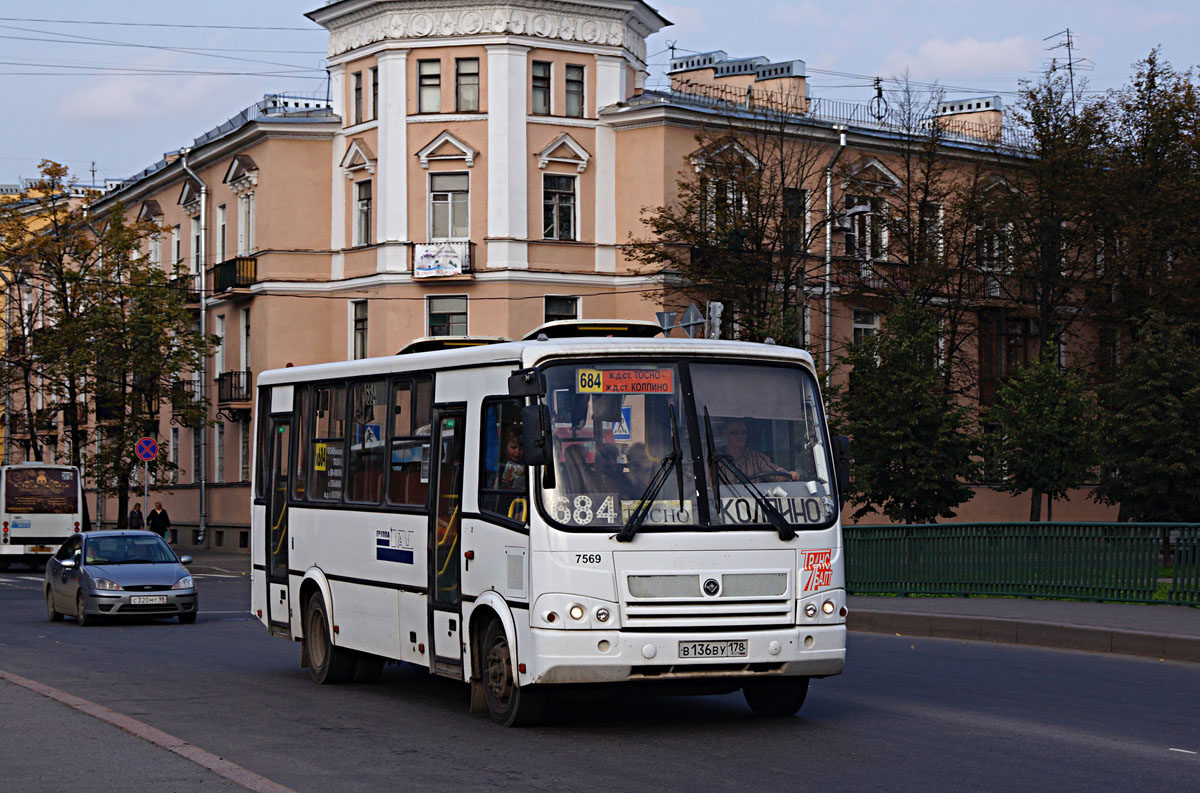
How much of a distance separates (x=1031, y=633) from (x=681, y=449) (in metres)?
9.37

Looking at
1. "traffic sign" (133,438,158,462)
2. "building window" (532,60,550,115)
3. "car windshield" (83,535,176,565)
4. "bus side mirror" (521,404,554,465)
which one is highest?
"building window" (532,60,550,115)

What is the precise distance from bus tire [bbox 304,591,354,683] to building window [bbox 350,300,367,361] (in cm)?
3420

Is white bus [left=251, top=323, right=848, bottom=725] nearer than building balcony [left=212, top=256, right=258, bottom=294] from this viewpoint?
Yes

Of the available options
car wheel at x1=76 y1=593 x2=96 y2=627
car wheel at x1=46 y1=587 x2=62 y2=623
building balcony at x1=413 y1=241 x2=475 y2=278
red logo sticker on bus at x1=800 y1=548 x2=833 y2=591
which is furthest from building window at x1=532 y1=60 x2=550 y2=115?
red logo sticker on bus at x1=800 y1=548 x2=833 y2=591

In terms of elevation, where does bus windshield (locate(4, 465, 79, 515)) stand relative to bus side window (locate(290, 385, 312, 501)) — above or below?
below

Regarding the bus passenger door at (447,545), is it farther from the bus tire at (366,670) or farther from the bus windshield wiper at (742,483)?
the bus tire at (366,670)

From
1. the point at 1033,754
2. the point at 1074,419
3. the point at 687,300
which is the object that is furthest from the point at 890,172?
the point at 1033,754

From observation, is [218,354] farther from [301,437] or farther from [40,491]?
[301,437]

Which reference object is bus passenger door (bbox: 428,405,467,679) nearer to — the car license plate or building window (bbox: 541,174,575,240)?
the car license plate

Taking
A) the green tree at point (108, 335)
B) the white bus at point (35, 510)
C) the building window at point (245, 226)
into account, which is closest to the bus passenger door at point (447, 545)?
the white bus at point (35, 510)

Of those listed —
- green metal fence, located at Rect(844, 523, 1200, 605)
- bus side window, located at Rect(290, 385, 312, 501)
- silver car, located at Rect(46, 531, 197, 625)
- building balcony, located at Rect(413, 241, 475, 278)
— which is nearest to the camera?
bus side window, located at Rect(290, 385, 312, 501)

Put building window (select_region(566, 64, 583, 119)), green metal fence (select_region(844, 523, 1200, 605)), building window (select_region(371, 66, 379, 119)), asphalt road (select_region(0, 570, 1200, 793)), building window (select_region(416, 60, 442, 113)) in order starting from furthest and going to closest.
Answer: building window (select_region(371, 66, 379, 119)), building window (select_region(566, 64, 583, 119)), building window (select_region(416, 60, 442, 113)), green metal fence (select_region(844, 523, 1200, 605)), asphalt road (select_region(0, 570, 1200, 793))

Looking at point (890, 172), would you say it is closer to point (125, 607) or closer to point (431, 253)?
point (431, 253)

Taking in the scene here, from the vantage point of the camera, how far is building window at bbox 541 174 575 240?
47.5 meters
